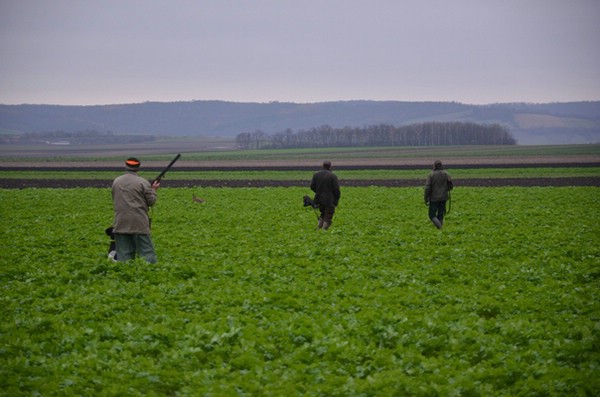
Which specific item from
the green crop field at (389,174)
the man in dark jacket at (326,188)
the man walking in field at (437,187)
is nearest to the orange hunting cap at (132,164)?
the man in dark jacket at (326,188)

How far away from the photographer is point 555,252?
1697 cm

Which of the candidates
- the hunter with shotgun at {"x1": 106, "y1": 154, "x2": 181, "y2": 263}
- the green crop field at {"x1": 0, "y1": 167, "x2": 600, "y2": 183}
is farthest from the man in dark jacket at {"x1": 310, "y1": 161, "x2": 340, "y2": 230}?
the green crop field at {"x1": 0, "y1": 167, "x2": 600, "y2": 183}

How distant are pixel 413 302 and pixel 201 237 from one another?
397 inches

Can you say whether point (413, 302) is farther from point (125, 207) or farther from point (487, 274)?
point (125, 207)

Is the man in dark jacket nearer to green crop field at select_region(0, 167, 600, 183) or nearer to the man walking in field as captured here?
the man walking in field

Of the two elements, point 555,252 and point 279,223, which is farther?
point 279,223

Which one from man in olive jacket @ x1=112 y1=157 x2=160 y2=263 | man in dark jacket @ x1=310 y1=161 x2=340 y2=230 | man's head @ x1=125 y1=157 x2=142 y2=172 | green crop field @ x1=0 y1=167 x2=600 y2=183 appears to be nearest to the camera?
man in olive jacket @ x1=112 y1=157 x2=160 y2=263

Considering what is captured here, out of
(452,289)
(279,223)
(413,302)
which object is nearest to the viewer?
(413,302)

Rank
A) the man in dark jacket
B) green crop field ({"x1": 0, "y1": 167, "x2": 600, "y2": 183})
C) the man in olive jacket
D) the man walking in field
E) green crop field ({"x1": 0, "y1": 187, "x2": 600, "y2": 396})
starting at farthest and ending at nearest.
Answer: green crop field ({"x1": 0, "y1": 167, "x2": 600, "y2": 183}), the man walking in field, the man in dark jacket, the man in olive jacket, green crop field ({"x1": 0, "y1": 187, "x2": 600, "y2": 396})

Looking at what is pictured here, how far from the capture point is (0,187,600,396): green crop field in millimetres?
8398

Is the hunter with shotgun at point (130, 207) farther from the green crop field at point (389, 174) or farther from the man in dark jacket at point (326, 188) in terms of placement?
the green crop field at point (389, 174)

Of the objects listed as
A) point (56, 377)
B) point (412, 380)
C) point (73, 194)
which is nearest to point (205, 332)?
point (56, 377)

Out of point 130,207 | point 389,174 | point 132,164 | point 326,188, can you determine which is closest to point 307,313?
point 130,207

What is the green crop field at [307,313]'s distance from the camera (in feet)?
27.6
